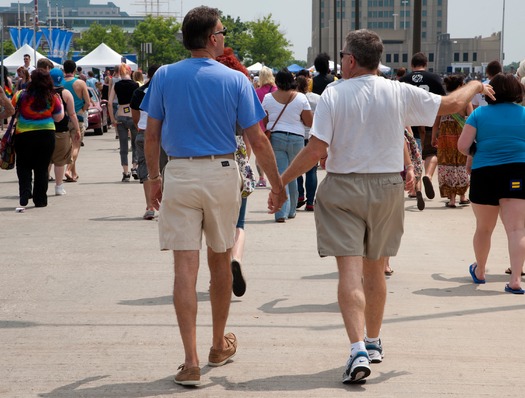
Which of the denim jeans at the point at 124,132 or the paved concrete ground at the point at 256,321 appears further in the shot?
the denim jeans at the point at 124,132

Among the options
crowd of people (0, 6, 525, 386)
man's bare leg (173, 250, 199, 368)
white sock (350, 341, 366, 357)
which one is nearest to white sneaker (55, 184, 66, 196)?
crowd of people (0, 6, 525, 386)

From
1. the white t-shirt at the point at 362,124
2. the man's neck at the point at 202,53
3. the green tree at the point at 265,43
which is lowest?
the green tree at the point at 265,43

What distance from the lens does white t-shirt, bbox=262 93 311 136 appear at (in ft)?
41.6

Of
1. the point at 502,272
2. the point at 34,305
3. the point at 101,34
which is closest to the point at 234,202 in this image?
the point at 34,305

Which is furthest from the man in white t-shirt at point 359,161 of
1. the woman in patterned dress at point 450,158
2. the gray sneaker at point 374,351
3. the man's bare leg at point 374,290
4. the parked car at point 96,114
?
the parked car at point 96,114

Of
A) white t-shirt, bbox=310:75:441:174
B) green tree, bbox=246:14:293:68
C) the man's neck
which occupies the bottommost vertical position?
green tree, bbox=246:14:293:68

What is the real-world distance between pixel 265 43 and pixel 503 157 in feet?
406

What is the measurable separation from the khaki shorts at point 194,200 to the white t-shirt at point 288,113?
7.02 m

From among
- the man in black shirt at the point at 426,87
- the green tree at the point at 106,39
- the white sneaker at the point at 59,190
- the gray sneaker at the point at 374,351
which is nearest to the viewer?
the gray sneaker at the point at 374,351

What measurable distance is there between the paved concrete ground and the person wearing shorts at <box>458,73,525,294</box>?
1.68 feet

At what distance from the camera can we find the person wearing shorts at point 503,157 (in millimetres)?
8320

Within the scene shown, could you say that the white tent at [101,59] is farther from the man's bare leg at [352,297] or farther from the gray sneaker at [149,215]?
the man's bare leg at [352,297]

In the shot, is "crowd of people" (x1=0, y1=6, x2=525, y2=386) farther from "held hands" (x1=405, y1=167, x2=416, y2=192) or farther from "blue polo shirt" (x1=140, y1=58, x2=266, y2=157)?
"held hands" (x1=405, y1=167, x2=416, y2=192)

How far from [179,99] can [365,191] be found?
3.61 feet
